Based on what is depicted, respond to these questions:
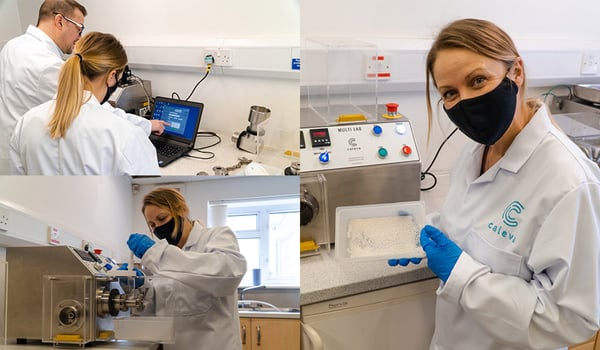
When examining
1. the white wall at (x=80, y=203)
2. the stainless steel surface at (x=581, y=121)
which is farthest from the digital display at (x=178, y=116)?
the stainless steel surface at (x=581, y=121)

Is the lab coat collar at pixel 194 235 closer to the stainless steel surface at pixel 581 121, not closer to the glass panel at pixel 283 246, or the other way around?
the glass panel at pixel 283 246

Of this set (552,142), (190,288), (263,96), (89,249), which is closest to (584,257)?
(552,142)

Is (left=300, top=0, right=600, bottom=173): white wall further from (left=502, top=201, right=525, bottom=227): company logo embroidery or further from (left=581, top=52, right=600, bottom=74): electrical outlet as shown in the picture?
(left=502, top=201, right=525, bottom=227): company logo embroidery

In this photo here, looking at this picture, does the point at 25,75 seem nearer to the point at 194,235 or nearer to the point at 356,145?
the point at 194,235

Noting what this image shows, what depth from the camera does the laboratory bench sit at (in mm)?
1151

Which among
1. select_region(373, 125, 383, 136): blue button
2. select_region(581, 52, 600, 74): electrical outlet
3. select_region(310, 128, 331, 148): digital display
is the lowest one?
select_region(310, 128, 331, 148): digital display

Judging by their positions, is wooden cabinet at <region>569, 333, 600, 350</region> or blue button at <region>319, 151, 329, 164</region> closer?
blue button at <region>319, 151, 329, 164</region>

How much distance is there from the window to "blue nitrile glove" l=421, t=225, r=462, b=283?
33cm

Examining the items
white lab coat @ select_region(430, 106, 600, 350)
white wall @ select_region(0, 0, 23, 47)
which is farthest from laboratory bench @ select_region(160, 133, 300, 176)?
white lab coat @ select_region(430, 106, 600, 350)

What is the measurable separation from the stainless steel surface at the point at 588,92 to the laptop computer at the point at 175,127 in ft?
5.70

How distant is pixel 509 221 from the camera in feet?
3.04

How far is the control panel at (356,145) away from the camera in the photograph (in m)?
1.30

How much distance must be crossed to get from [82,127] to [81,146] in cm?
4

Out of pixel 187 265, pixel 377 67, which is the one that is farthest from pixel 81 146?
pixel 377 67
